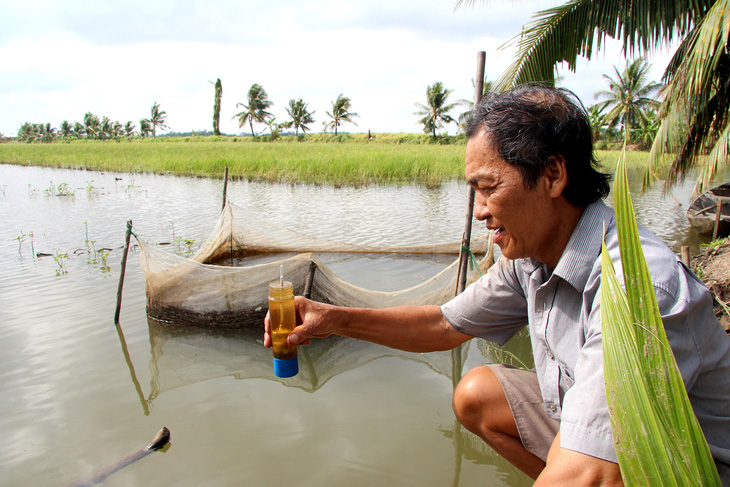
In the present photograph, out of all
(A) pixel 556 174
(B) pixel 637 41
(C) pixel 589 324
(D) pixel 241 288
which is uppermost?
(B) pixel 637 41

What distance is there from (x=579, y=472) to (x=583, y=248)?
498 millimetres

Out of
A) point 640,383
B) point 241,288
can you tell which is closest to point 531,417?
point 640,383

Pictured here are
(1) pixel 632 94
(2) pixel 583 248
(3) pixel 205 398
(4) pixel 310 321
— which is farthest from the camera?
(1) pixel 632 94

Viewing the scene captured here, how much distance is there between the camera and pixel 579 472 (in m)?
0.82

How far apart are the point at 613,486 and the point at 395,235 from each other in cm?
601

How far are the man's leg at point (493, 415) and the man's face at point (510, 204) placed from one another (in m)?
0.49

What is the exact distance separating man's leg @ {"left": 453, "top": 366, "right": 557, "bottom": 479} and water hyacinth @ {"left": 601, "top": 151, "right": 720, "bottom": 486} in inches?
38.0

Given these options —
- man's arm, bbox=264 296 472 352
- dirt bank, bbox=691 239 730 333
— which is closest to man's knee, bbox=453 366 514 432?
man's arm, bbox=264 296 472 352

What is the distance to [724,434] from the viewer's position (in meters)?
0.97

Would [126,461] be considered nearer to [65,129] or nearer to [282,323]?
[282,323]

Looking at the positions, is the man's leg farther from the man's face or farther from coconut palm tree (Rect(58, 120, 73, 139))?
coconut palm tree (Rect(58, 120, 73, 139))

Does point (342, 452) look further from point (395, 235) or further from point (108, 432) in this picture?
point (395, 235)

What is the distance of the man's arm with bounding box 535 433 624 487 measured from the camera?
0.80 metres

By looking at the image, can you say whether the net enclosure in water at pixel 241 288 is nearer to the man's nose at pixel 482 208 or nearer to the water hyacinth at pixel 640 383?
the man's nose at pixel 482 208
